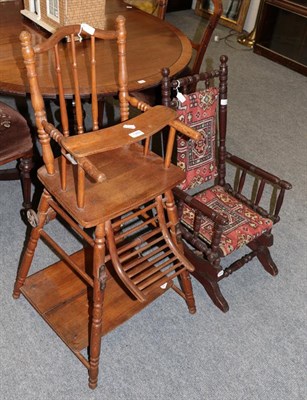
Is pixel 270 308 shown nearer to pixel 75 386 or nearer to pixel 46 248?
pixel 75 386

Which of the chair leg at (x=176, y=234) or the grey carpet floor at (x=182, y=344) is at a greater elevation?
the chair leg at (x=176, y=234)

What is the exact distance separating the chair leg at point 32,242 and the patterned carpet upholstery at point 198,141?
2.09ft

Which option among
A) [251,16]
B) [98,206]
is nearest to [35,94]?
[98,206]

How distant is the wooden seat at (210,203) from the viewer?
78.8 inches

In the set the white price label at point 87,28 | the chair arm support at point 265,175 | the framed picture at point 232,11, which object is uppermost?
the white price label at point 87,28

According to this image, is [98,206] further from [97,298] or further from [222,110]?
[222,110]

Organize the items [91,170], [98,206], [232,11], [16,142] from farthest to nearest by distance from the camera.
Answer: [232,11]
[16,142]
[98,206]
[91,170]

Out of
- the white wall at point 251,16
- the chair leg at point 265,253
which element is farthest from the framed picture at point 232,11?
the chair leg at point 265,253

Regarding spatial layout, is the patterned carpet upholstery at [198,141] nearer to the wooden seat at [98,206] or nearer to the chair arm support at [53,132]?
the wooden seat at [98,206]

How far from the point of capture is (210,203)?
7.37ft

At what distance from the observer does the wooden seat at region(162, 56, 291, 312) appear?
6.57 ft

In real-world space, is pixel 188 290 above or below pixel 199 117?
below

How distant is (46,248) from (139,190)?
2.83 feet

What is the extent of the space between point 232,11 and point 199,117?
11.0 ft
